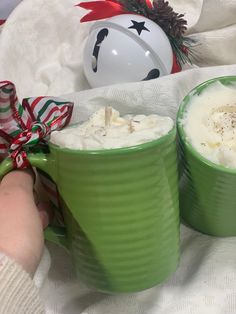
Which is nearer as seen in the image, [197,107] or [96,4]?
[197,107]

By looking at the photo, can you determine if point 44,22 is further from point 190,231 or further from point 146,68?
point 190,231

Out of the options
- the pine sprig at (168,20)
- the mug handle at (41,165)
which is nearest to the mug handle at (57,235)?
the mug handle at (41,165)

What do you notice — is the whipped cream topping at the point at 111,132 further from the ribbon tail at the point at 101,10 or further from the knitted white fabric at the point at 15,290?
the ribbon tail at the point at 101,10

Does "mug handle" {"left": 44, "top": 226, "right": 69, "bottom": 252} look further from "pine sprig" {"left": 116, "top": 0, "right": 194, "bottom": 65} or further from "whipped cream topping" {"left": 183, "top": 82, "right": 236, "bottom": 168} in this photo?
"pine sprig" {"left": 116, "top": 0, "right": 194, "bottom": 65}

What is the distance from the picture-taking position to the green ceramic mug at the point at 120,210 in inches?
12.9

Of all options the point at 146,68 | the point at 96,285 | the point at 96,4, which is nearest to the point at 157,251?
the point at 96,285

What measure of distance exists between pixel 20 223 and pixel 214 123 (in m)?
0.18

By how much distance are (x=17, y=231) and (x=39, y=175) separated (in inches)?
3.1

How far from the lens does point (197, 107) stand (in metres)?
0.41

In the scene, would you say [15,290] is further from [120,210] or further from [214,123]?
[214,123]

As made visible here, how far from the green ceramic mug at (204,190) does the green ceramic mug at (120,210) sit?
30 millimetres

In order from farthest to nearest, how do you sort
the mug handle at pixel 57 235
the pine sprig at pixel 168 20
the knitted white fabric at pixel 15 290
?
the pine sprig at pixel 168 20 < the mug handle at pixel 57 235 < the knitted white fabric at pixel 15 290

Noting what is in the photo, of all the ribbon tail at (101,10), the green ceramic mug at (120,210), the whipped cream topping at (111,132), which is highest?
the ribbon tail at (101,10)

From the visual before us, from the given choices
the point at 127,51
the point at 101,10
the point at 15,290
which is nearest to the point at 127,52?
the point at 127,51
